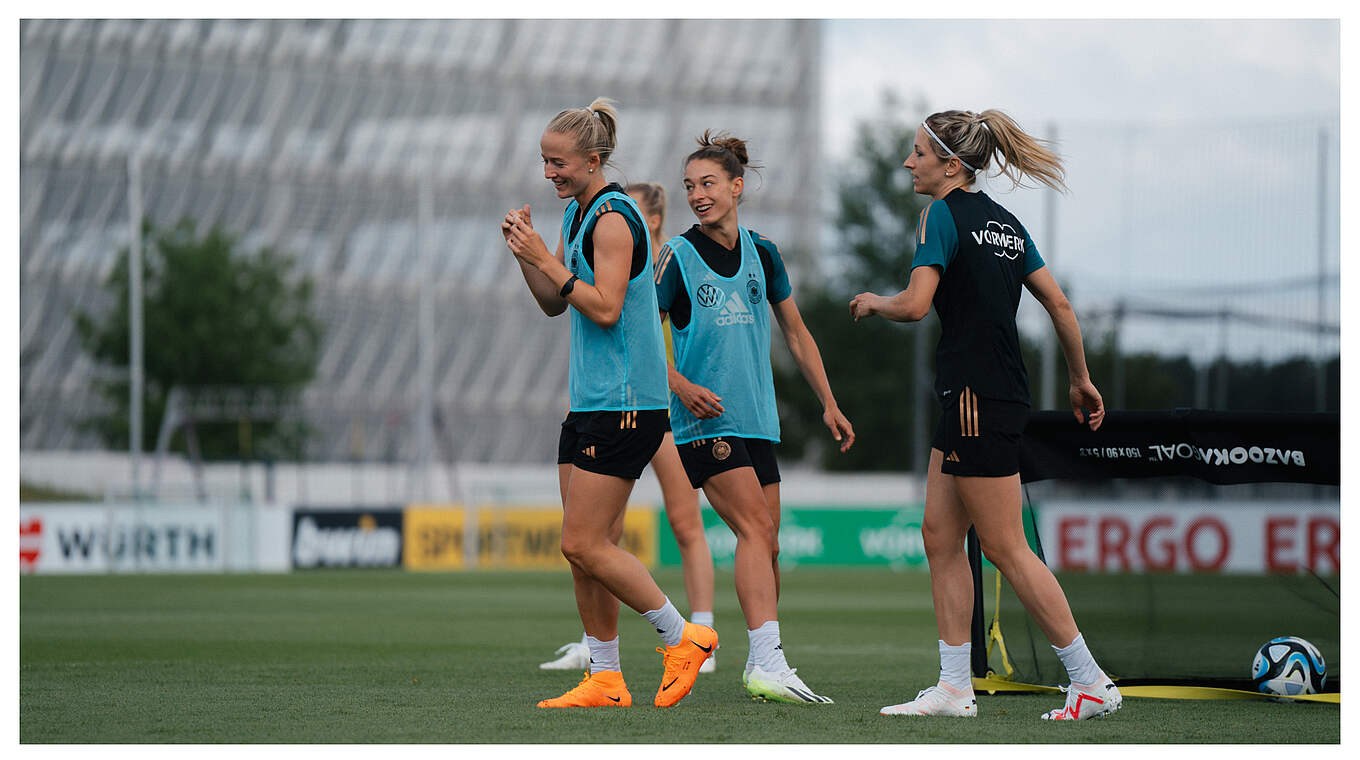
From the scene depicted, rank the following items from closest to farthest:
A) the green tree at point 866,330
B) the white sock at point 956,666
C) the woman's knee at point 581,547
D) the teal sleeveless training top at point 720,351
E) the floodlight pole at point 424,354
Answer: the white sock at point 956,666 < the woman's knee at point 581,547 < the teal sleeveless training top at point 720,351 < the floodlight pole at point 424,354 < the green tree at point 866,330

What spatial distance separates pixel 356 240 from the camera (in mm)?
50406

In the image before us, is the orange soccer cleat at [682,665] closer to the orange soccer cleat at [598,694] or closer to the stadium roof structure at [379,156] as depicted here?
the orange soccer cleat at [598,694]

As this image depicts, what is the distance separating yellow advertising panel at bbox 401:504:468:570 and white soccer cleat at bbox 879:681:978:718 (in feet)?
68.3

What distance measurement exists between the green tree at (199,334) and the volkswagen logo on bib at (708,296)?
3311cm

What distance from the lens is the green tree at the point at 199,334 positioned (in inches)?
1502

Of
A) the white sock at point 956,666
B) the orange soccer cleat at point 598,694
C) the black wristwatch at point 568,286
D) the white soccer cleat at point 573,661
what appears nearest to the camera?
the black wristwatch at point 568,286

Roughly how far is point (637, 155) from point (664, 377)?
155ft

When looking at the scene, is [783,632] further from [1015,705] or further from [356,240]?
A: [356,240]

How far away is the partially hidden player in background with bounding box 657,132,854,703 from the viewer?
21.8ft

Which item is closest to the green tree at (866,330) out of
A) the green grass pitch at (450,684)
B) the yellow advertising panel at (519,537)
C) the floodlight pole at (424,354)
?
the floodlight pole at (424,354)

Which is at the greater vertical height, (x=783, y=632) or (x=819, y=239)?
(x=819, y=239)

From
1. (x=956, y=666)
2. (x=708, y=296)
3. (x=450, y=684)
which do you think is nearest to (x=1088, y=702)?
(x=956, y=666)

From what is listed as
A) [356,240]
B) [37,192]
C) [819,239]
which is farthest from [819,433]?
[37,192]

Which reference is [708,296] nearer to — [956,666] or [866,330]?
[956,666]
